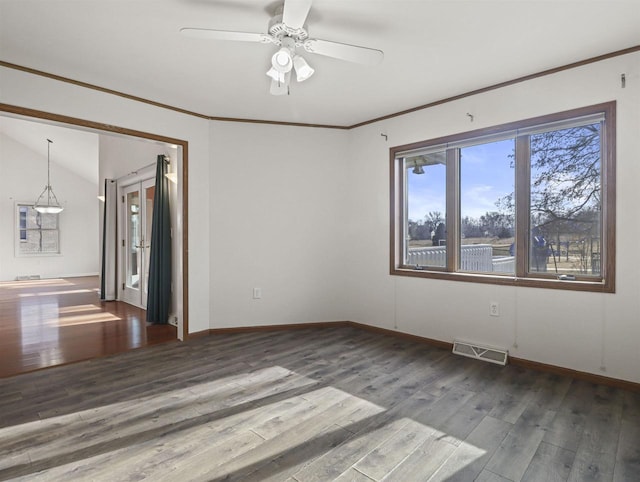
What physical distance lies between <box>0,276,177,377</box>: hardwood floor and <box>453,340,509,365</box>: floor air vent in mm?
3185

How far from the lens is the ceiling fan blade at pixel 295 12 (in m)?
1.84

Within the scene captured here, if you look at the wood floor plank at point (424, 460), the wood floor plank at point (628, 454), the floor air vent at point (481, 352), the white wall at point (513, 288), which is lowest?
the wood floor plank at point (424, 460)

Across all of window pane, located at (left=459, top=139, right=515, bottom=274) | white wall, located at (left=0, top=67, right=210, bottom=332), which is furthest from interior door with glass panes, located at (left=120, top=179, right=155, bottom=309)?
window pane, located at (left=459, top=139, right=515, bottom=274)

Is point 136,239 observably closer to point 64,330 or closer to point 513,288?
point 64,330

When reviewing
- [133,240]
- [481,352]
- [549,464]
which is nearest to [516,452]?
[549,464]

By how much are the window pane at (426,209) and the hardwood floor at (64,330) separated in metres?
3.06

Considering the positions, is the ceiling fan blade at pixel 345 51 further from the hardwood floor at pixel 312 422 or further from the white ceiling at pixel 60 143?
the white ceiling at pixel 60 143

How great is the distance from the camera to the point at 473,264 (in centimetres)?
372

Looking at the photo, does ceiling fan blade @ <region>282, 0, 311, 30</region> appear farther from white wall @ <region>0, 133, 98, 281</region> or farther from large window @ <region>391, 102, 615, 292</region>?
white wall @ <region>0, 133, 98, 281</region>

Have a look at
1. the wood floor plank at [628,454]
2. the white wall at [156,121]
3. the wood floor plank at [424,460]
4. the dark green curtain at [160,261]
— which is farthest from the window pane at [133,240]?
the wood floor plank at [628,454]

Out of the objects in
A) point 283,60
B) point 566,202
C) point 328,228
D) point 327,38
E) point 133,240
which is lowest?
point 133,240

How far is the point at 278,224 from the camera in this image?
4523 millimetres

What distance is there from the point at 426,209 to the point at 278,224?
1.80m

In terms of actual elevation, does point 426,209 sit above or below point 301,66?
below
